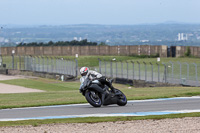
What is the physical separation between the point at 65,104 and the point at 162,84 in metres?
22.5

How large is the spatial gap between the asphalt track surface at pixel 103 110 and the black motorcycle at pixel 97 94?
238 millimetres

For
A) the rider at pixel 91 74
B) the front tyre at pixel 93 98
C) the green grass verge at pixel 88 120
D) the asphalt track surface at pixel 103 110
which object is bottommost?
the asphalt track surface at pixel 103 110

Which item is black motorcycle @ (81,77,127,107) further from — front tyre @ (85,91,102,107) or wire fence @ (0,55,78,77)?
wire fence @ (0,55,78,77)

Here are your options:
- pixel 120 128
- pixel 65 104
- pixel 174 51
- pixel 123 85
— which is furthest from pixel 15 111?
pixel 174 51

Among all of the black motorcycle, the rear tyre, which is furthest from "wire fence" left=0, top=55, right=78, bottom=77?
the black motorcycle

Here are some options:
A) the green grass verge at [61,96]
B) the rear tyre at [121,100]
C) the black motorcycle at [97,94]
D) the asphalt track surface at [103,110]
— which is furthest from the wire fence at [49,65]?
the black motorcycle at [97,94]

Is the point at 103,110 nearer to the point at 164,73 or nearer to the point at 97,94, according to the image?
the point at 97,94

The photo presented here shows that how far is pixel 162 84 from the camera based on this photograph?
4056 cm

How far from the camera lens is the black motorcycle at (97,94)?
54.0 ft

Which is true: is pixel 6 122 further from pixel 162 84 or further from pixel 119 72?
pixel 119 72

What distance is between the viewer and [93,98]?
16.8 m

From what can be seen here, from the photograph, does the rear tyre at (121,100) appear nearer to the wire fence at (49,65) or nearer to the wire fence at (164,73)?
the wire fence at (164,73)

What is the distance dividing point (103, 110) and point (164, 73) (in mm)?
25520

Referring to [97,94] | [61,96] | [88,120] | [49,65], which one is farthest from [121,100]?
[49,65]
